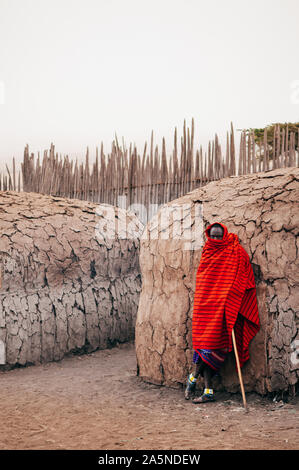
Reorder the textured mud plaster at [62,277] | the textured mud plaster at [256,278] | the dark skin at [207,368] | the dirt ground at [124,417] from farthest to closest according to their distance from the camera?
the textured mud plaster at [62,277] → the dark skin at [207,368] → the textured mud plaster at [256,278] → the dirt ground at [124,417]

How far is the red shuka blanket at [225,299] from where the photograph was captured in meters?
3.65

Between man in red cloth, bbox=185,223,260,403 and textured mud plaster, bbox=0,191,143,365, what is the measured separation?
6.42ft

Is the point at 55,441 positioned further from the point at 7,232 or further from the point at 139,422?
the point at 7,232

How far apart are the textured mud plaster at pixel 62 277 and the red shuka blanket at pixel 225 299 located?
202 cm

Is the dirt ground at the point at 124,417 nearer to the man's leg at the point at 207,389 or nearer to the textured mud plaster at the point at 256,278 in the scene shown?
the man's leg at the point at 207,389

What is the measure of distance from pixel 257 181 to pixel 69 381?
249 cm

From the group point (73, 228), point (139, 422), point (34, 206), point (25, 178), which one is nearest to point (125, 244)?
point (73, 228)

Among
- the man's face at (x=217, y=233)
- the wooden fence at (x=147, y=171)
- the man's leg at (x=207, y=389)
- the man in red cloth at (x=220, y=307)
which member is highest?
the wooden fence at (x=147, y=171)

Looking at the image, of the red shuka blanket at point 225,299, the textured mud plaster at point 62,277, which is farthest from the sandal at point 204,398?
the textured mud plaster at point 62,277

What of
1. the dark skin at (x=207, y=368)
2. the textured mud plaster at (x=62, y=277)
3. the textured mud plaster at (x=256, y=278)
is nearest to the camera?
the textured mud plaster at (x=256, y=278)

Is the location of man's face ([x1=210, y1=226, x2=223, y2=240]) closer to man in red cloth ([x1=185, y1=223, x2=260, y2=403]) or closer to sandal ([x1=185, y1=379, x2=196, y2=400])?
man in red cloth ([x1=185, y1=223, x2=260, y2=403])

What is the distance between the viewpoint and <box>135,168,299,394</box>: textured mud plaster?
3.61 m

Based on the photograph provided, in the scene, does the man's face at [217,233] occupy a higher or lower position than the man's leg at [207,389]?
higher

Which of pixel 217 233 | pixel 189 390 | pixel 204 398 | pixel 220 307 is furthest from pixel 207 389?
pixel 217 233
